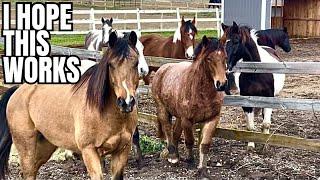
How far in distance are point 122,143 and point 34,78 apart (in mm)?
1732

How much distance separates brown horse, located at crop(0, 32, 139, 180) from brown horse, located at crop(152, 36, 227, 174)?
163 cm

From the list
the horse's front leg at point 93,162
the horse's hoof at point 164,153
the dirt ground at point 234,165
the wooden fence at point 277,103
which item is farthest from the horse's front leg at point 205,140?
the horse's front leg at point 93,162

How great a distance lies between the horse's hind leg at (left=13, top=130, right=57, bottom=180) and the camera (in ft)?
16.9

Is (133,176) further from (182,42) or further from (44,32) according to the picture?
(182,42)

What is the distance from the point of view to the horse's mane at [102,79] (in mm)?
4289

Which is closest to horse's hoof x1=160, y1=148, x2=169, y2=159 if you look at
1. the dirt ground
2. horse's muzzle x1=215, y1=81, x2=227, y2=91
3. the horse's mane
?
the dirt ground

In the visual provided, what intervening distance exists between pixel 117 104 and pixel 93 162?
51 centimetres

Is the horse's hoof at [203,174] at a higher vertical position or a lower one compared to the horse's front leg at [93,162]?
lower

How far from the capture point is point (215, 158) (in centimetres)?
687

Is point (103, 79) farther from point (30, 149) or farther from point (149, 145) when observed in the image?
point (149, 145)

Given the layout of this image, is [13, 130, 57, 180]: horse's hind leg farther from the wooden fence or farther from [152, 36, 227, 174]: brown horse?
the wooden fence

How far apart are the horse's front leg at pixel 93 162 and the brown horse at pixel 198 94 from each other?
1.86 metres

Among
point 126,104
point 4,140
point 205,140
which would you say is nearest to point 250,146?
point 205,140

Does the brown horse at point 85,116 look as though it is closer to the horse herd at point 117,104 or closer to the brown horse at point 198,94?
the horse herd at point 117,104
